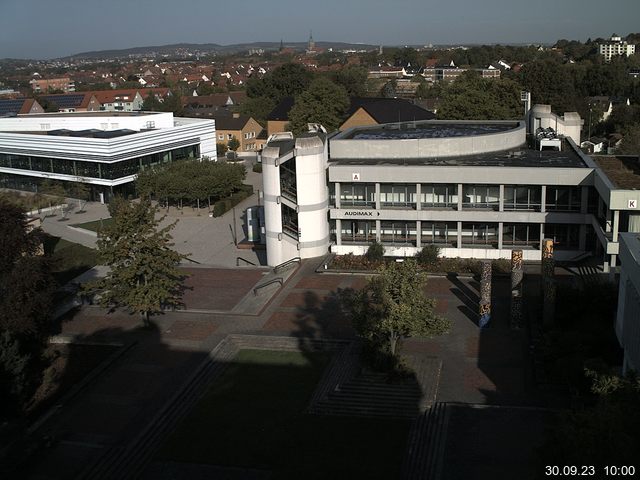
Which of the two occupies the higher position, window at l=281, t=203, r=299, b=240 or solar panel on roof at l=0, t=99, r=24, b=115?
solar panel on roof at l=0, t=99, r=24, b=115

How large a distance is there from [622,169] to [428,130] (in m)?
13.2

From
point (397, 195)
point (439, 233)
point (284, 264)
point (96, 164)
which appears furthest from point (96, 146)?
point (439, 233)

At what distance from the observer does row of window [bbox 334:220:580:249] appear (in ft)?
116

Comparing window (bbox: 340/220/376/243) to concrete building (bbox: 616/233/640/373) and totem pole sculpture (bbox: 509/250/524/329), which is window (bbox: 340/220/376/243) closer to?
totem pole sculpture (bbox: 509/250/524/329)

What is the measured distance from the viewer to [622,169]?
3528 centimetres

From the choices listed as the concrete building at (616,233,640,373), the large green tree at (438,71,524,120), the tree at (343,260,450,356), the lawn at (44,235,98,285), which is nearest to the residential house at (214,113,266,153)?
the large green tree at (438,71,524,120)

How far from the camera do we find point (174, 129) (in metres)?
64.2

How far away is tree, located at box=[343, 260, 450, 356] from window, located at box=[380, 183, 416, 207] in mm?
13648

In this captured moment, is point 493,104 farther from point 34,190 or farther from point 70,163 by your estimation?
point 34,190

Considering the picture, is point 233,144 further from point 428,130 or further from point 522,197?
point 522,197

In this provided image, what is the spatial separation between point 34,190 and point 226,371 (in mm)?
46116

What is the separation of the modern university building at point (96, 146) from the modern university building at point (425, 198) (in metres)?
24.0

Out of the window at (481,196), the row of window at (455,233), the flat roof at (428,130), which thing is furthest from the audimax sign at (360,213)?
the flat roof at (428,130)

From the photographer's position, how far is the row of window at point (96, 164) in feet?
191
